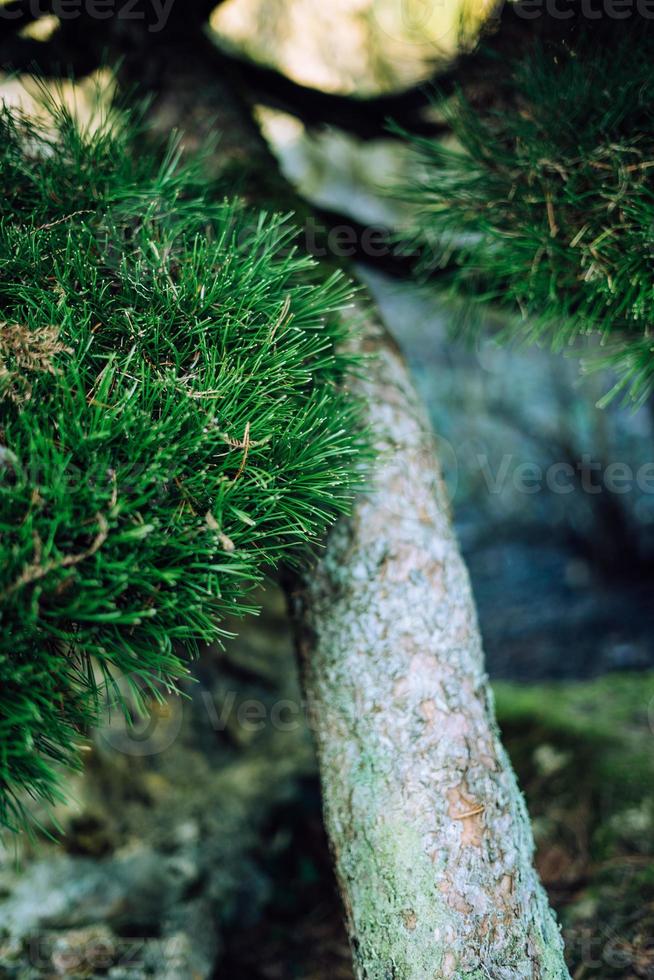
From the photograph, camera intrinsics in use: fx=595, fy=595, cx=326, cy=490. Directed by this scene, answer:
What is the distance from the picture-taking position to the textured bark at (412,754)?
2.92ft

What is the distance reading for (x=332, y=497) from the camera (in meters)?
0.92

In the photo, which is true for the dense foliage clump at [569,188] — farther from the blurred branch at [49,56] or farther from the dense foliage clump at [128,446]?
the blurred branch at [49,56]

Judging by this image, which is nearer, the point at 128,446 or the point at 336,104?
the point at 128,446

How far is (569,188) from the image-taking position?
1.12 m

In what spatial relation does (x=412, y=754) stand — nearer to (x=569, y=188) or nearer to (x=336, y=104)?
(x=569, y=188)

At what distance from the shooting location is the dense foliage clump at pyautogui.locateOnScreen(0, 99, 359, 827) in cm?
72

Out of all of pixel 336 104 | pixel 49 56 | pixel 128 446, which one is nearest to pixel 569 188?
pixel 128 446

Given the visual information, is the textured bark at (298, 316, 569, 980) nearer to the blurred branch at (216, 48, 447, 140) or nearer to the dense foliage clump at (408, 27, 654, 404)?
the dense foliage clump at (408, 27, 654, 404)

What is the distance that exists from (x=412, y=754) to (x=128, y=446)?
25.9 inches

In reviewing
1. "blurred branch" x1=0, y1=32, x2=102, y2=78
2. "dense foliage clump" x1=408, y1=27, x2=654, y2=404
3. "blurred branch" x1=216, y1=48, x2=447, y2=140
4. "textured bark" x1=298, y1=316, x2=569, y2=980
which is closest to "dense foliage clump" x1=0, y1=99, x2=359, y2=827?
"textured bark" x1=298, y1=316, x2=569, y2=980

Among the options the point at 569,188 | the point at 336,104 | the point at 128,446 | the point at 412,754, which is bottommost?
the point at 412,754

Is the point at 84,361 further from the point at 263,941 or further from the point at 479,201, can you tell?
the point at 263,941

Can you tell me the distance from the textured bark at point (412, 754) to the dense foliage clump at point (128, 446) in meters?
0.18

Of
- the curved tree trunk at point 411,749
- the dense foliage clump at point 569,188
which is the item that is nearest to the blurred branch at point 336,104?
the dense foliage clump at point 569,188
